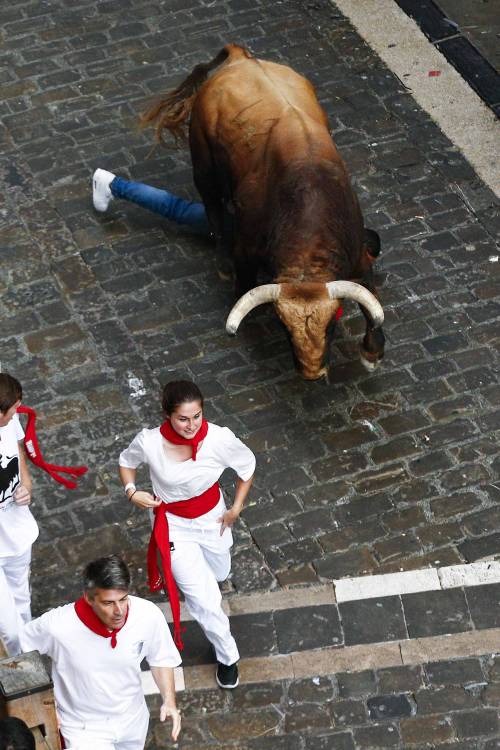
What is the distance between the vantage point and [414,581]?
831cm

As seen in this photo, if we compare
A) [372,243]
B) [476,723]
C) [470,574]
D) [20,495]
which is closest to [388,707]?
[476,723]

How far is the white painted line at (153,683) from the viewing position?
773cm

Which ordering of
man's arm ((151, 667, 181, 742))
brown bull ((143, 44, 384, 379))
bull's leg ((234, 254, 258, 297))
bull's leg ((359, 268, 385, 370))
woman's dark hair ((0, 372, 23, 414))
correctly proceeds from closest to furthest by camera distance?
1. man's arm ((151, 667, 181, 742))
2. woman's dark hair ((0, 372, 23, 414))
3. brown bull ((143, 44, 384, 379))
4. bull's leg ((359, 268, 385, 370))
5. bull's leg ((234, 254, 258, 297))

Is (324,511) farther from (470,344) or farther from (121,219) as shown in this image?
(121,219)

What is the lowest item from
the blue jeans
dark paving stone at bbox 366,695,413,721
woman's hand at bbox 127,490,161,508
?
dark paving stone at bbox 366,695,413,721

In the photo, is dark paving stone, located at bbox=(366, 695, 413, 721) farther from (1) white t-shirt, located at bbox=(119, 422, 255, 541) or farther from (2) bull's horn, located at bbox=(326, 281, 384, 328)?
(2) bull's horn, located at bbox=(326, 281, 384, 328)

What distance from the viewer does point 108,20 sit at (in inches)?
531

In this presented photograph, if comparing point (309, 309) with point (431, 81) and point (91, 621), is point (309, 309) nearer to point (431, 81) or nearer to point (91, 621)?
point (91, 621)

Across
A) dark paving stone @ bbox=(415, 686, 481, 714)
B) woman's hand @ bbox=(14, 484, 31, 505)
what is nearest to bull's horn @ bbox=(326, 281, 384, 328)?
dark paving stone @ bbox=(415, 686, 481, 714)

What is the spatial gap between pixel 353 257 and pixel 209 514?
313 centimetres

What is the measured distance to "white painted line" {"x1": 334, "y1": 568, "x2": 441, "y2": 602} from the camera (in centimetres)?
824

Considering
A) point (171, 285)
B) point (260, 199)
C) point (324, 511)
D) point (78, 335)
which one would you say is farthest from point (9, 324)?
point (324, 511)

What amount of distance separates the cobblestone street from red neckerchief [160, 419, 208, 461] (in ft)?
5.54

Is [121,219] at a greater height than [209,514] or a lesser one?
lesser
